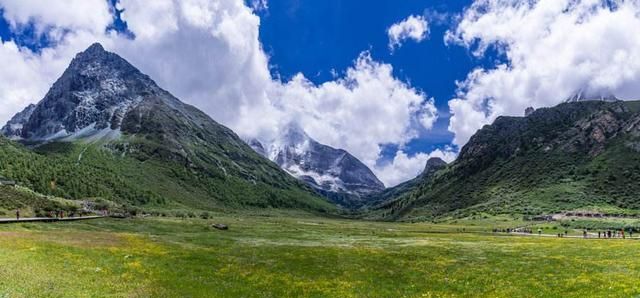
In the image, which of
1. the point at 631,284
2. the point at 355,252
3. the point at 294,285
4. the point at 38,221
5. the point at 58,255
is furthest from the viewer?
the point at 38,221

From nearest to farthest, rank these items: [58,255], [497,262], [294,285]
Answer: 1. [294,285]
2. [58,255]
3. [497,262]

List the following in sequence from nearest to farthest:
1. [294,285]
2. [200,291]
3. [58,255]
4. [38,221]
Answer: [200,291] → [294,285] → [58,255] → [38,221]

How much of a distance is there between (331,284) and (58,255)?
3013 centimetres

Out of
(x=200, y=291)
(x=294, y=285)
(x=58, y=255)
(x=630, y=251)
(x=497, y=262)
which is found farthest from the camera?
(x=630, y=251)

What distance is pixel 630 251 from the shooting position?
180 ft

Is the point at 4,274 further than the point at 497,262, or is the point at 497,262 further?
the point at 497,262

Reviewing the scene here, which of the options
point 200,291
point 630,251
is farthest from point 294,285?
point 630,251

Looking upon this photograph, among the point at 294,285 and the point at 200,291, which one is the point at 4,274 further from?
the point at 294,285

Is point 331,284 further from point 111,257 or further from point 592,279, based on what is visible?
point 111,257

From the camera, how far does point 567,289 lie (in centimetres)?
3366

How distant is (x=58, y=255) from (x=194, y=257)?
14.2m

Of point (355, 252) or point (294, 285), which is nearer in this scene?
point (294, 285)

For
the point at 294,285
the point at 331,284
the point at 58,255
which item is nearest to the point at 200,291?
the point at 294,285

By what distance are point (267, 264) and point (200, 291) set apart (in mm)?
15987
